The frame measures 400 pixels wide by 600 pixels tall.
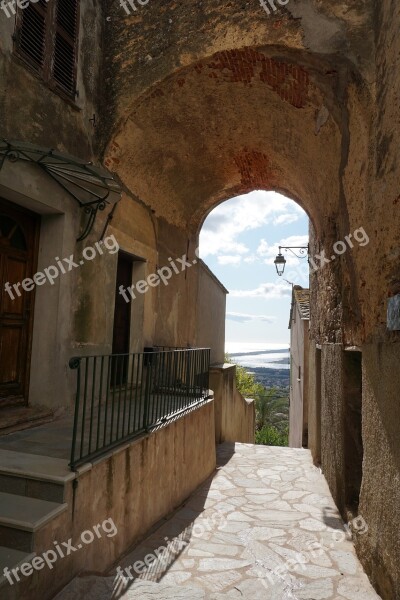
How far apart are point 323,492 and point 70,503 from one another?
411cm

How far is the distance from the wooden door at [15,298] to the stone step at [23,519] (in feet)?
6.57

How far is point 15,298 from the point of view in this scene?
4828mm

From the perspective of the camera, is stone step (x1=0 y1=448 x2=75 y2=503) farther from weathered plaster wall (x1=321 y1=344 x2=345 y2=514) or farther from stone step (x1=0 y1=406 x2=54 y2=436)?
weathered plaster wall (x1=321 y1=344 x2=345 y2=514)

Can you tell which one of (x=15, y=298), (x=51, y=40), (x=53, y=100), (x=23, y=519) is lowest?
(x=23, y=519)

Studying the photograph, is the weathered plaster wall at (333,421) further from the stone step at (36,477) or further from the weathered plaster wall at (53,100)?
the weathered plaster wall at (53,100)

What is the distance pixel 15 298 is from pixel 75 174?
5.33 ft

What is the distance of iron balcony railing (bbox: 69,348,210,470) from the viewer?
3.37 meters

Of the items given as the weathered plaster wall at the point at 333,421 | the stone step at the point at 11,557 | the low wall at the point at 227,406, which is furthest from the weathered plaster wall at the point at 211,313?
the stone step at the point at 11,557

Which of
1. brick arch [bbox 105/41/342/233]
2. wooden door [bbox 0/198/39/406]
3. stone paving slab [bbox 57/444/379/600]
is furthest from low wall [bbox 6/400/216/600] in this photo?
brick arch [bbox 105/41/342/233]

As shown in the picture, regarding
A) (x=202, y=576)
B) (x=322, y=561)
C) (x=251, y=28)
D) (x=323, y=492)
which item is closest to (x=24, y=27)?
(x=251, y=28)

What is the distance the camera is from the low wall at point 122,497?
8.91 ft

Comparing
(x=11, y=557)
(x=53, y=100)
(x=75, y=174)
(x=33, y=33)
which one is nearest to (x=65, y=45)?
(x=33, y=33)

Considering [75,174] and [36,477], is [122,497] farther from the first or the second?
[75,174]

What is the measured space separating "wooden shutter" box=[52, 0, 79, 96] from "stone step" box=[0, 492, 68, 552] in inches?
188
